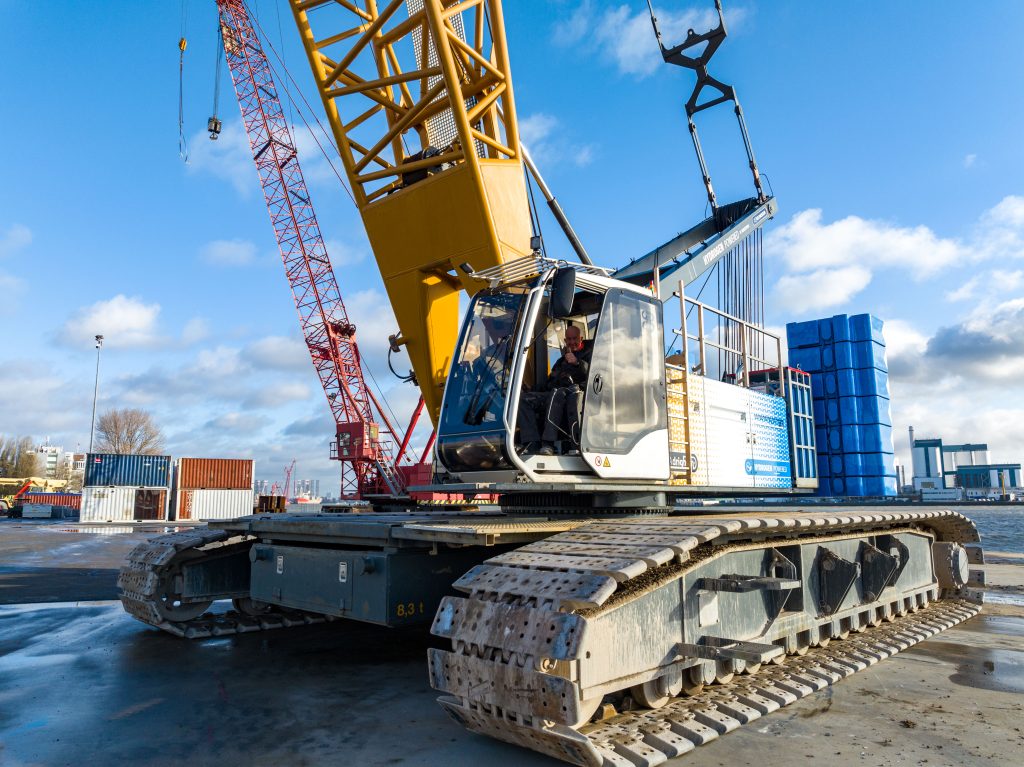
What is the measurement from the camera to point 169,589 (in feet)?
24.6

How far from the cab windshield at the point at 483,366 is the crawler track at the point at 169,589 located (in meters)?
3.51

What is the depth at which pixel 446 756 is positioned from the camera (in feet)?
13.2

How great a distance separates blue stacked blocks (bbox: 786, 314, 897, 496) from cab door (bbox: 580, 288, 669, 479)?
209 inches

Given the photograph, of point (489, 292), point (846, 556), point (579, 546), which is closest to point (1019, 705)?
point (846, 556)

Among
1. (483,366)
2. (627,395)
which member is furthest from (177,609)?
(627,395)

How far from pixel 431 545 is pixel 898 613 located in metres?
5.61

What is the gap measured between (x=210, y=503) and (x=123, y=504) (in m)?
5.44

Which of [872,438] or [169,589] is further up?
[872,438]

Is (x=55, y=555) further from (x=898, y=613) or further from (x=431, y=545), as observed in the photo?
(x=898, y=613)

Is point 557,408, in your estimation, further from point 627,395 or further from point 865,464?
point 865,464

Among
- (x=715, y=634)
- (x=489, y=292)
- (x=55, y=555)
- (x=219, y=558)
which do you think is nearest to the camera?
(x=715, y=634)

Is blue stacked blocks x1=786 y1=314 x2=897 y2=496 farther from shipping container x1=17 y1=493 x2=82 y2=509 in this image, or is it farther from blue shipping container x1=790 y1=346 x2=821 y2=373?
shipping container x1=17 y1=493 x2=82 y2=509

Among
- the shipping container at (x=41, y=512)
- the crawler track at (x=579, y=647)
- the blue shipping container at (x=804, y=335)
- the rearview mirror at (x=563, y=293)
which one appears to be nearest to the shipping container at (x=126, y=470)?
the shipping container at (x=41, y=512)

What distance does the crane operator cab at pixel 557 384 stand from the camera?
5.29m
